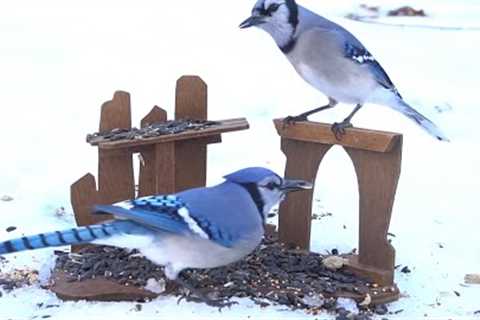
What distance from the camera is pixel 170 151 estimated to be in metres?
3.71

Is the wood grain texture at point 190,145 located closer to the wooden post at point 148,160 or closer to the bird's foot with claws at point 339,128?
the wooden post at point 148,160

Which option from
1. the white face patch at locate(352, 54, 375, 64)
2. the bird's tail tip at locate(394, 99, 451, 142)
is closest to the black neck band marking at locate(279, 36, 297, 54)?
the white face patch at locate(352, 54, 375, 64)

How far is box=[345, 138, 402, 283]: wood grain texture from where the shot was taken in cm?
354

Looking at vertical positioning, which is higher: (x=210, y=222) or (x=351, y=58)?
(x=351, y=58)

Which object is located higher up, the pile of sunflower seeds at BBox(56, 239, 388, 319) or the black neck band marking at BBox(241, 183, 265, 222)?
the black neck band marking at BBox(241, 183, 265, 222)

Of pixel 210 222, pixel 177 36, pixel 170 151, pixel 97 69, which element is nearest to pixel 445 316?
pixel 210 222

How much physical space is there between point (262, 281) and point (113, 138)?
0.74m

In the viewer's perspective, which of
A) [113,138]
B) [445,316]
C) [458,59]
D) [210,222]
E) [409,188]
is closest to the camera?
[210,222]

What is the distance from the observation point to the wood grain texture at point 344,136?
3477 mm

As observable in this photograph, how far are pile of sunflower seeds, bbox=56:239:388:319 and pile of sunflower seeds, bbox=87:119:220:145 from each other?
412 mm

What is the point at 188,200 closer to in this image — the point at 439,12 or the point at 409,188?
the point at 409,188

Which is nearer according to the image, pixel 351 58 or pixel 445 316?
pixel 445 316

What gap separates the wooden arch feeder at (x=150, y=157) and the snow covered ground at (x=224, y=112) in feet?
1.01

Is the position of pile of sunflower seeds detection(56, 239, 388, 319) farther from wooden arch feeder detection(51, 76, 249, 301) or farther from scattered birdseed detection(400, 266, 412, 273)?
scattered birdseed detection(400, 266, 412, 273)
